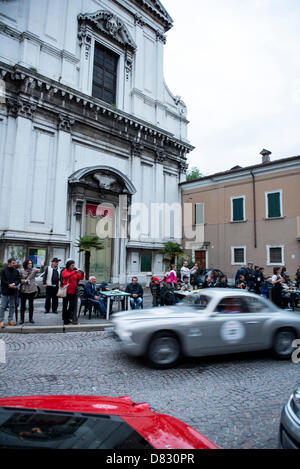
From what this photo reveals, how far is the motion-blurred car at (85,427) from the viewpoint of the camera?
157 cm

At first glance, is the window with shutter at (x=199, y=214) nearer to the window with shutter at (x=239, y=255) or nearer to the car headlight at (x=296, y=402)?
the window with shutter at (x=239, y=255)

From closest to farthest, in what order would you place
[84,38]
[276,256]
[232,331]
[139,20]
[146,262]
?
[232,331], [84,38], [276,256], [146,262], [139,20]

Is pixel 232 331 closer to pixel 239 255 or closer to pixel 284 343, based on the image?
pixel 284 343

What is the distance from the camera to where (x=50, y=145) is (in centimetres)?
1664

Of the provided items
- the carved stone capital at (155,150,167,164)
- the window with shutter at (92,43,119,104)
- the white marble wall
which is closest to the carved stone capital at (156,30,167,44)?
the white marble wall

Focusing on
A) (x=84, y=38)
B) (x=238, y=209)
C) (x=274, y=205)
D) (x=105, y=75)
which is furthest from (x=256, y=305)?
(x=105, y=75)

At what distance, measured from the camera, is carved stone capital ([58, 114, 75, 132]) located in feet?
55.0

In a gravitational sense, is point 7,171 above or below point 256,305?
above

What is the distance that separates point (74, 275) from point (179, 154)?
18.5 meters

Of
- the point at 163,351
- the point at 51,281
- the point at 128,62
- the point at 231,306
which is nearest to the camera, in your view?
the point at 163,351

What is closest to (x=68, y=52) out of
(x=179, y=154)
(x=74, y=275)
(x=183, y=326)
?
(x=179, y=154)

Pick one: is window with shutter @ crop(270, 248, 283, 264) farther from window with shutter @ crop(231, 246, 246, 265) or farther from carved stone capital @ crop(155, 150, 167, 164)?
carved stone capital @ crop(155, 150, 167, 164)

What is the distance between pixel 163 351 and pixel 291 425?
294 cm

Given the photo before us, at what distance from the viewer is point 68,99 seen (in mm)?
17094
